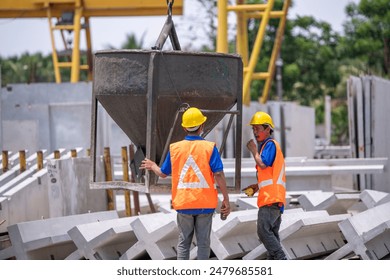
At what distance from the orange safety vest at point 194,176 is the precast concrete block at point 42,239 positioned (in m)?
2.62

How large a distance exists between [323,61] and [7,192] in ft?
94.3

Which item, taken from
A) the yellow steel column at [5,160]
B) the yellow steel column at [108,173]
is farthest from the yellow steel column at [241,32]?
the yellow steel column at [5,160]

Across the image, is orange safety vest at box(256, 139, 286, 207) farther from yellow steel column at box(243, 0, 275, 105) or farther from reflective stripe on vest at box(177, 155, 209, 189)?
yellow steel column at box(243, 0, 275, 105)

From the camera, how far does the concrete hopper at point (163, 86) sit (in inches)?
360

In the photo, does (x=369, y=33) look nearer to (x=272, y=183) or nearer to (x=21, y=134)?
A: (x=21, y=134)

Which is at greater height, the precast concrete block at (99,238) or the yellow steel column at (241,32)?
the yellow steel column at (241,32)

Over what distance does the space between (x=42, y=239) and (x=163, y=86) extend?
90.0 inches

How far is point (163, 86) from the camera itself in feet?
30.1

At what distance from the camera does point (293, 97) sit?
4238cm

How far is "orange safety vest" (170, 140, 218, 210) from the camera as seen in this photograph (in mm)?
8070

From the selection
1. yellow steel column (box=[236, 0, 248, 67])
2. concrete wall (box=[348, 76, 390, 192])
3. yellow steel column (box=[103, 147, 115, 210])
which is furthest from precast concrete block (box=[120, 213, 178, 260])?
yellow steel column (box=[236, 0, 248, 67])

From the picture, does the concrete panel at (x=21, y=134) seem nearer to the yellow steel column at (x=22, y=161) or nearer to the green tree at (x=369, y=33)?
the yellow steel column at (x=22, y=161)
